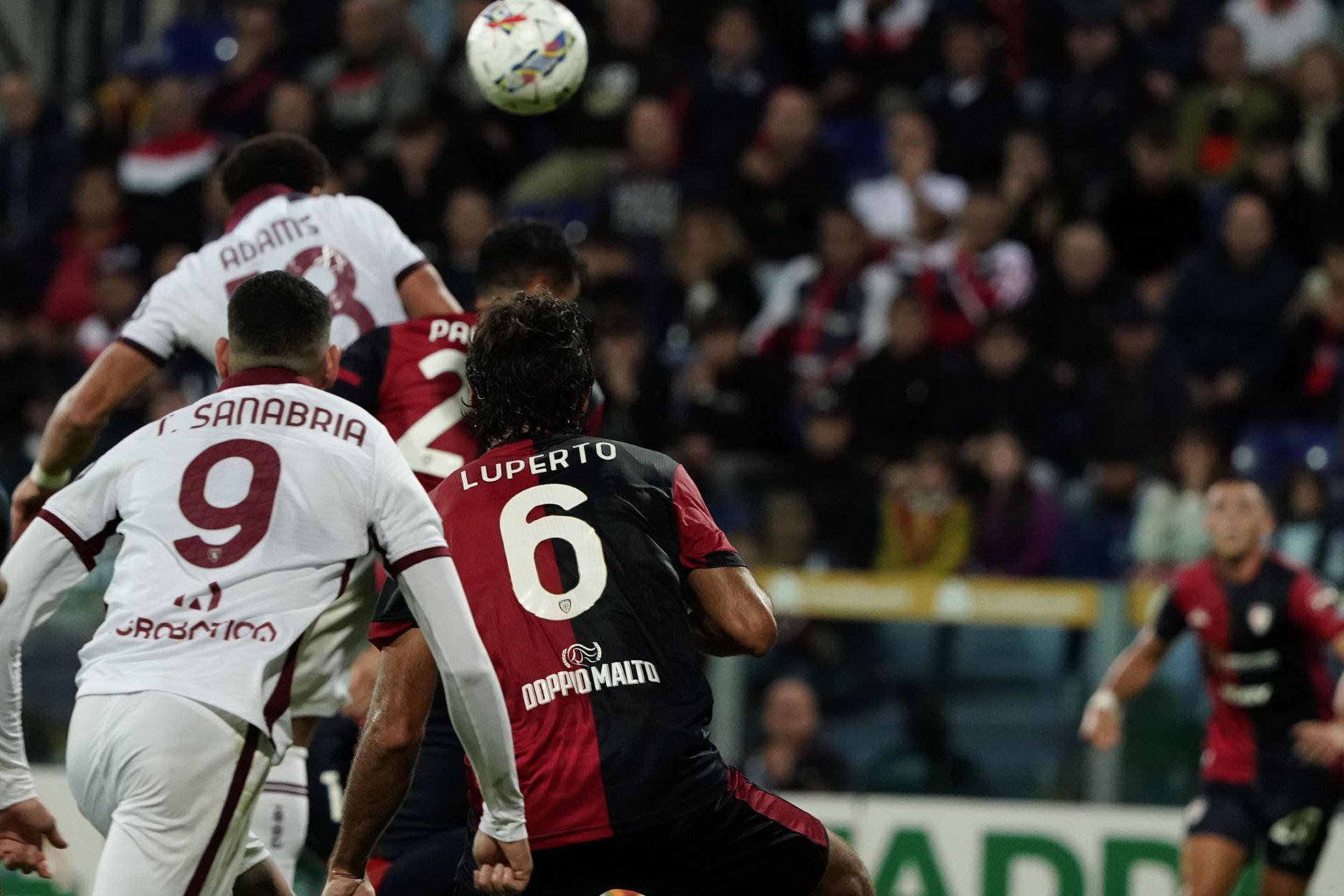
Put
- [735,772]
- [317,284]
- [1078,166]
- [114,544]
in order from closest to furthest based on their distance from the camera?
[735,772] → [317,284] → [114,544] → [1078,166]

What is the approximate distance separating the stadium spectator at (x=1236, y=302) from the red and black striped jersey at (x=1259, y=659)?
246 cm

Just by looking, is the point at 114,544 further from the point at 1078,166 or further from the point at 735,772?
the point at 1078,166

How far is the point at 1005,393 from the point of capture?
10969 millimetres

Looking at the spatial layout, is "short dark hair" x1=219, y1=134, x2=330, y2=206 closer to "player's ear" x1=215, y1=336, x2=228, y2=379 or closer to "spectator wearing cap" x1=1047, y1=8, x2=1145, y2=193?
"player's ear" x1=215, y1=336, x2=228, y2=379

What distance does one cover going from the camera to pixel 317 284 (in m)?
6.51

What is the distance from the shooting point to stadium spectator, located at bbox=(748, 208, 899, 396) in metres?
11.5

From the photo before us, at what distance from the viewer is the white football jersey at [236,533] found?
4648mm

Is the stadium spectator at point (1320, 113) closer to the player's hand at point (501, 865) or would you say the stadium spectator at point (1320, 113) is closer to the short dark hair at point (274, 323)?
the short dark hair at point (274, 323)

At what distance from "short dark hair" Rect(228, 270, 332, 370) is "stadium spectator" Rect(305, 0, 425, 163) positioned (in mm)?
8435

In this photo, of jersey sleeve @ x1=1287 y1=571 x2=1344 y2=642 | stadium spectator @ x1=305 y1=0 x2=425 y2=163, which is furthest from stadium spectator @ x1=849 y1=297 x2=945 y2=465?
stadium spectator @ x1=305 y1=0 x2=425 y2=163

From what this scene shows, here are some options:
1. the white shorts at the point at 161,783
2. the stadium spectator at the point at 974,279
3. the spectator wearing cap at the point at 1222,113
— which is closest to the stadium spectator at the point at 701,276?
the stadium spectator at the point at 974,279

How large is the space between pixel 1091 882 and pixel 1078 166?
4808 mm

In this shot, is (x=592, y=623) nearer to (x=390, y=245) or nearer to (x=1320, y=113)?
(x=390, y=245)

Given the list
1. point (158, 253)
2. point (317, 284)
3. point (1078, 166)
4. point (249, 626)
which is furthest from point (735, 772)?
point (158, 253)
